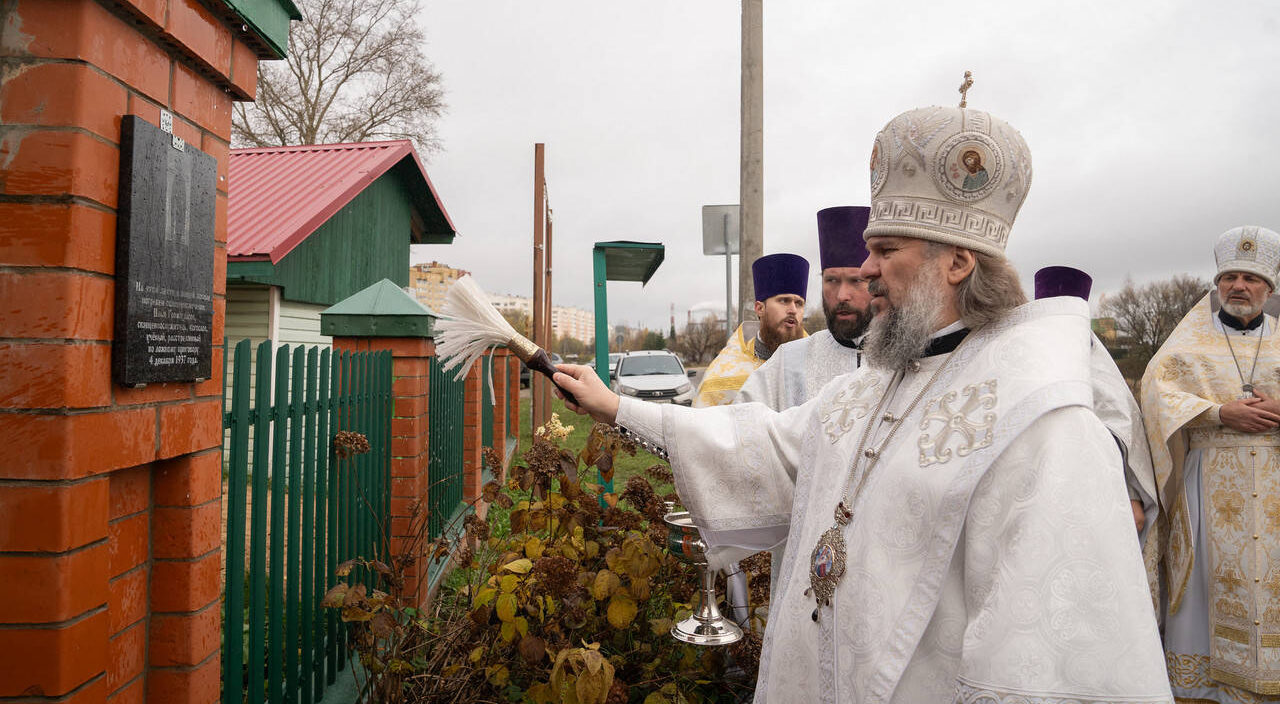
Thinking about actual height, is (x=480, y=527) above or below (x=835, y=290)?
below

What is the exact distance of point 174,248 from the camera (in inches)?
63.6

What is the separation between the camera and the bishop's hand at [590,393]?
2350 mm

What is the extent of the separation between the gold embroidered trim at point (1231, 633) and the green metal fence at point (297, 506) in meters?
4.22

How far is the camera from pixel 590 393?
2.35 m

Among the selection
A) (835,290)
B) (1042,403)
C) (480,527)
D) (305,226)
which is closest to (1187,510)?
(835,290)

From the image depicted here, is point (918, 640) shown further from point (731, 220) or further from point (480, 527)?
point (731, 220)

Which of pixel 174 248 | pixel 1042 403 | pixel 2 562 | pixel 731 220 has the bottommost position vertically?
pixel 2 562

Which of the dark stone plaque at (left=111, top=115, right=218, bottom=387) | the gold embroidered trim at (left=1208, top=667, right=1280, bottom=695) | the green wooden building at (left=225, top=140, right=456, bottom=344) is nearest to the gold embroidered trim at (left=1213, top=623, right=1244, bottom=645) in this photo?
the gold embroidered trim at (left=1208, top=667, right=1280, bottom=695)

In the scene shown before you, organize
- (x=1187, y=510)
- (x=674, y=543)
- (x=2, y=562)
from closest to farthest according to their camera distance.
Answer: (x=2, y=562)
(x=674, y=543)
(x=1187, y=510)

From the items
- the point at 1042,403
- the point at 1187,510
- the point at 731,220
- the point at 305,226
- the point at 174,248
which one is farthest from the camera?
the point at 305,226

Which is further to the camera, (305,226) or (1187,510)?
(305,226)

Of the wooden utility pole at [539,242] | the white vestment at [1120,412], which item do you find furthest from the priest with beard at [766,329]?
the wooden utility pole at [539,242]

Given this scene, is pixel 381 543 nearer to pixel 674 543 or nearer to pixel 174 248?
pixel 674 543

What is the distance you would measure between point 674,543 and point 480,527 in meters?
0.78
